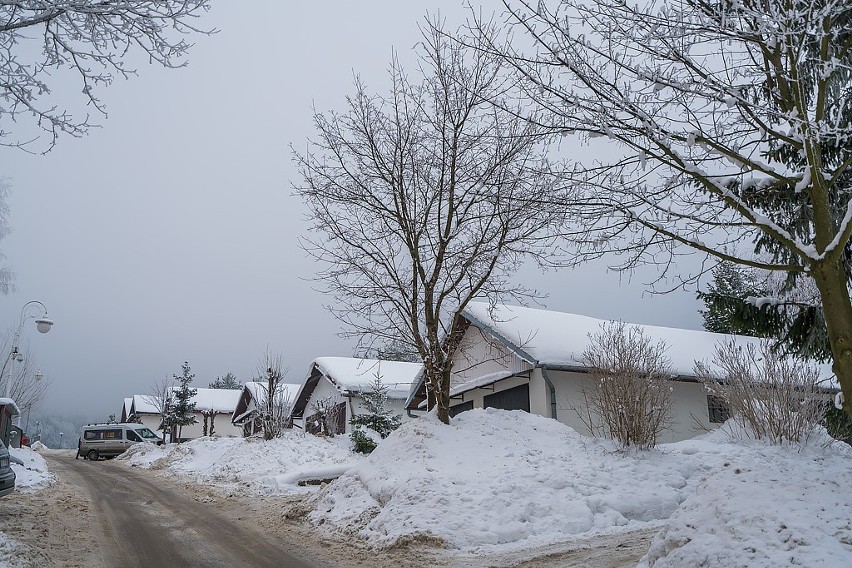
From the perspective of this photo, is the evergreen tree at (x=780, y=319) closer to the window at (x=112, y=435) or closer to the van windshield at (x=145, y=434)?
the window at (x=112, y=435)

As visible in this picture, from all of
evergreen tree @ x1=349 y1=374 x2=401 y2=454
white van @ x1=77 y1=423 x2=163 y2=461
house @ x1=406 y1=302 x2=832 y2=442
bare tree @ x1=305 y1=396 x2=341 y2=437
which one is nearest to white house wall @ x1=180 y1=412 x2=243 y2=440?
white van @ x1=77 y1=423 x2=163 y2=461

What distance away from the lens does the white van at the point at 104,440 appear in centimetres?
3681

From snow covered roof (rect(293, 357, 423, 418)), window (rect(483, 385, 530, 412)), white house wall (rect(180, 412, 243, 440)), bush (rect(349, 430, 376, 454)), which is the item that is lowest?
white house wall (rect(180, 412, 243, 440))

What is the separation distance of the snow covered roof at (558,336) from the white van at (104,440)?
26.3m

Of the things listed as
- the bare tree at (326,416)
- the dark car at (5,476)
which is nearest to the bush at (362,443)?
the bare tree at (326,416)

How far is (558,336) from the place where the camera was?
20625 millimetres

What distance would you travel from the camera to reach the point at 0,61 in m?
6.23

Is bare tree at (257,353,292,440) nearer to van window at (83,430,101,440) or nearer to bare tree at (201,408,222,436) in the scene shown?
van window at (83,430,101,440)

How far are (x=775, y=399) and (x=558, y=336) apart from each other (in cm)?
883

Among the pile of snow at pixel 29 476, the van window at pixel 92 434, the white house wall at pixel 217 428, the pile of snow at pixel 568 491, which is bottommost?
the white house wall at pixel 217 428

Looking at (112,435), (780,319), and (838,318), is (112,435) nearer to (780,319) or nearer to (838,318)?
(780,319)

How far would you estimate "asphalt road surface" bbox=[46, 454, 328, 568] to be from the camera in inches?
324

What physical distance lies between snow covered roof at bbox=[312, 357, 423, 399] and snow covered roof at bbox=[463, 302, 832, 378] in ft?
27.7

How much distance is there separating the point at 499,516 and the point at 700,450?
5576 mm
